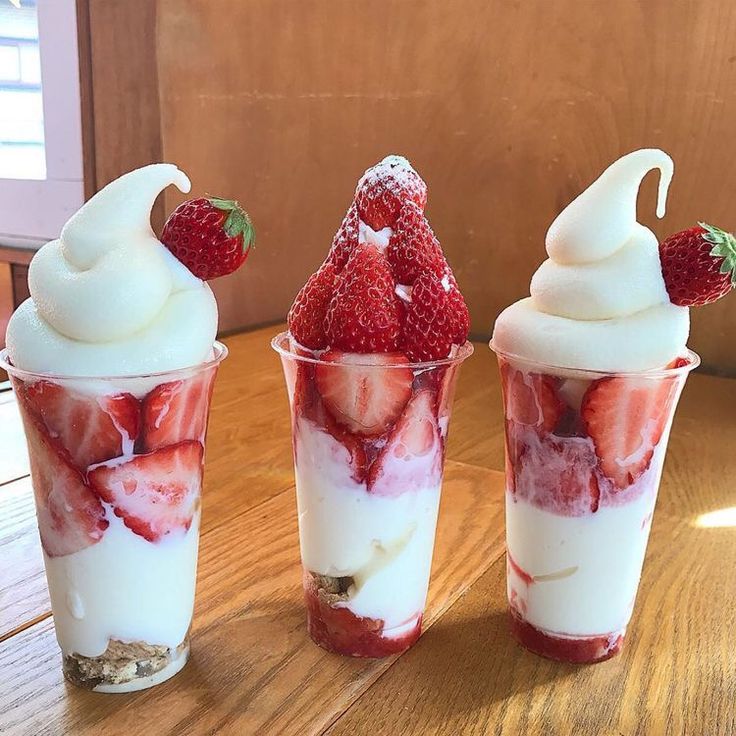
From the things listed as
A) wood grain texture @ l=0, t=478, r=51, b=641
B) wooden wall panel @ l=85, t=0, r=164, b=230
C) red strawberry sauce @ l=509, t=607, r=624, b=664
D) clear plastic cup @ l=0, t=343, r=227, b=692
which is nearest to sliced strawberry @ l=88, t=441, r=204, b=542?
clear plastic cup @ l=0, t=343, r=227, b=692

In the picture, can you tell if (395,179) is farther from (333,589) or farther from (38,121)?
(38,121)

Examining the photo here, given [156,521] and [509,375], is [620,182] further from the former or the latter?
[156,521]

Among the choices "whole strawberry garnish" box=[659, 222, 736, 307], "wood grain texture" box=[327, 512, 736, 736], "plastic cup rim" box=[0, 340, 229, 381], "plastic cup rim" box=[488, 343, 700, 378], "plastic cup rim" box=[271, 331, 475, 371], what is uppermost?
"whole strawberry garnish" box=[659, 222, 736, 307]

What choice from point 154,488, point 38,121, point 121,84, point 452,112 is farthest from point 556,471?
point 38,121

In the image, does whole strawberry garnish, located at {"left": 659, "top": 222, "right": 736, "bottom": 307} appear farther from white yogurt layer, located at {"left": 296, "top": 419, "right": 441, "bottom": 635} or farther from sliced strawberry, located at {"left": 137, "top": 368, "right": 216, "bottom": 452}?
sliced strawberry, located at {"left": 137, "top": 368, "right": 216, "bottom": 452}

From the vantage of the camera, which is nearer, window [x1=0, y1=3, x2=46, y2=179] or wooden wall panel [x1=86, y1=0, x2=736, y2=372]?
wooden wall panel [x1=86, y1=0, x2=736, y2=372]

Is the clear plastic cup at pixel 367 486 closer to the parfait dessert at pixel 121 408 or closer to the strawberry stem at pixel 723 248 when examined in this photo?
the parfait dessert at pixel 121 408

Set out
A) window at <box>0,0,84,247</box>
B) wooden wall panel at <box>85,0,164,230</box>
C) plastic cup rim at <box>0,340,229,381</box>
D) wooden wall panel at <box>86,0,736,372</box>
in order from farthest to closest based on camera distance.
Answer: window at <box>0,0,84,247</box>
wooden wall panel at <box>85,0,164,230</box>
wooden wall panel at <box>86,0,736,372</box>
plastic cup rim at <box>0,340,229,381</box>
